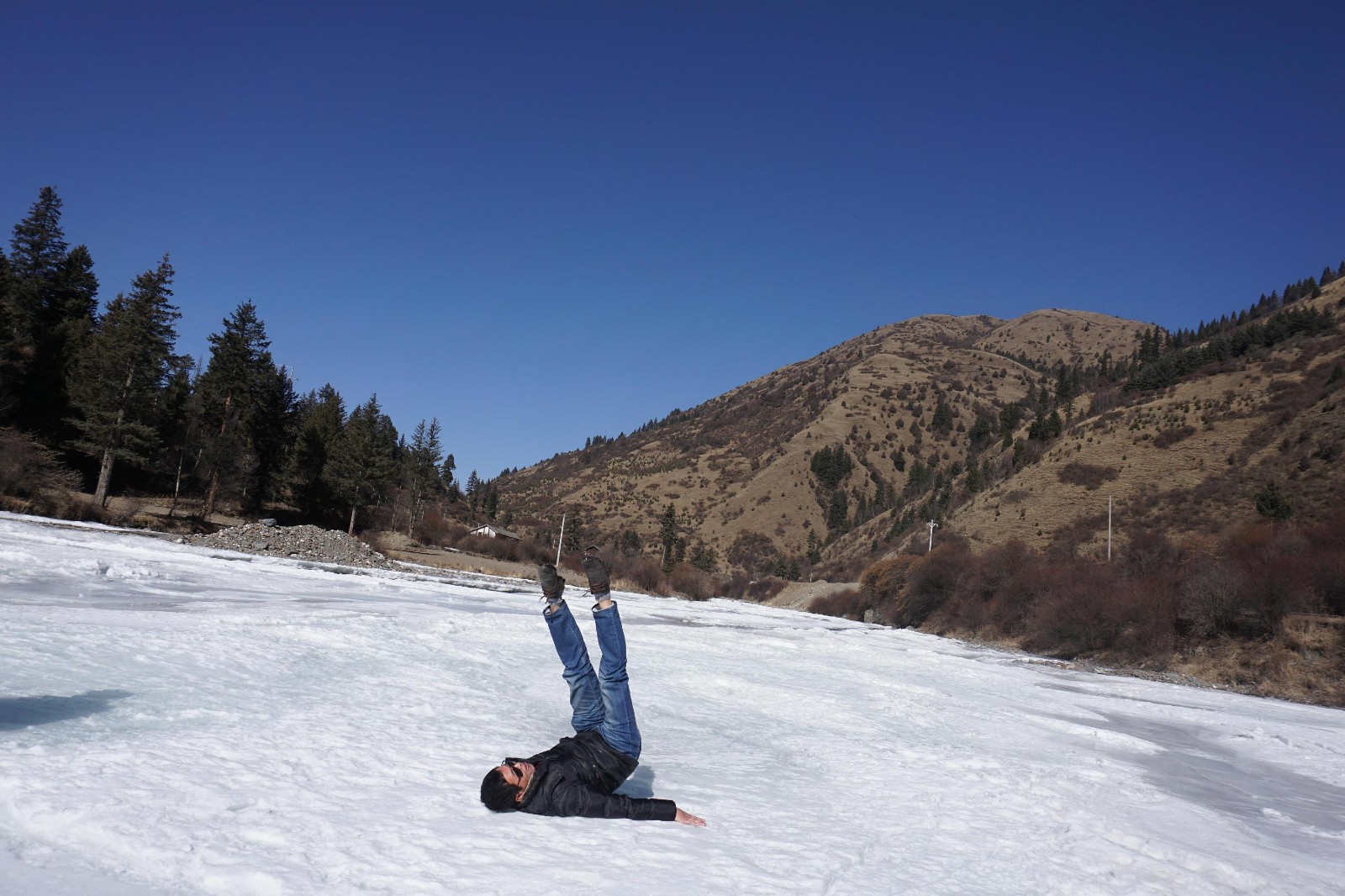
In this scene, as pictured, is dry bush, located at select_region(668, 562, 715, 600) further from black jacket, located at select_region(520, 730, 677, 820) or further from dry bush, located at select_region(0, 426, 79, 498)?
black jacket, located at select_region(520, 730, 677, 820)

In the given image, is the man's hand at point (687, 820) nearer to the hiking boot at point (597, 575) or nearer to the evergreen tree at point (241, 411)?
the hiking boot at point (597, 575)

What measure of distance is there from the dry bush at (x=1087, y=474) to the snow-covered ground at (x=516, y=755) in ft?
153

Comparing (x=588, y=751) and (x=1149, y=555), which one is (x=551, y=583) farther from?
(x=1149, y=555)

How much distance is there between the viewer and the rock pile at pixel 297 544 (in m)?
34.4

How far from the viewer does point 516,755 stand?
5973 mm

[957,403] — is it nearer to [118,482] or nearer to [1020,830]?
[118,482]

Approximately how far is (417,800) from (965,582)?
44.0 meters

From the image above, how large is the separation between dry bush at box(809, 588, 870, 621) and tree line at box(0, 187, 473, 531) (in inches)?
1422

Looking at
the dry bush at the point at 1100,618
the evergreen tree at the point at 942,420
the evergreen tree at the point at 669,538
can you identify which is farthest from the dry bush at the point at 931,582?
the evergreen tree at the point at 942,420

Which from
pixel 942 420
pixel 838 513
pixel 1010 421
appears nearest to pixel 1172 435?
pixel 1010 421

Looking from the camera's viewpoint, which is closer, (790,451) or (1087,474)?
(1087,474)

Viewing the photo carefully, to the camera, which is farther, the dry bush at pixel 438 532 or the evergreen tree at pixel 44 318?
the dry bush at pixel 438 532

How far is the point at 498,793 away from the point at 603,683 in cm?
101

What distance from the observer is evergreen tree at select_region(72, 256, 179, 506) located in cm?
3922
